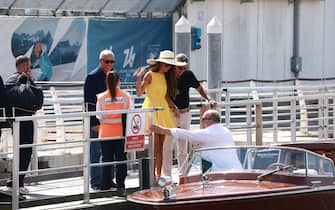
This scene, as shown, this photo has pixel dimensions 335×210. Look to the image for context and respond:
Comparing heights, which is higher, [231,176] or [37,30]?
[37,30]

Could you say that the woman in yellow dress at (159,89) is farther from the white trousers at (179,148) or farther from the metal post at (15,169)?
the metal post at (15,169)

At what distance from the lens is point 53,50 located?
2056 cm

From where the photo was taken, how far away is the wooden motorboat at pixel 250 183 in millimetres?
8055

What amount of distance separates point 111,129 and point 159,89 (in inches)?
37.4

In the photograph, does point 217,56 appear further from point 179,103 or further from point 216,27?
point 179,103

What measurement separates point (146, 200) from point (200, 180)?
3.13 ft

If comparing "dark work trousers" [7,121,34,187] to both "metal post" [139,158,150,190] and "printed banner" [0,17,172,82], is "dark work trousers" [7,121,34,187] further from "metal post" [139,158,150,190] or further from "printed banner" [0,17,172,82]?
"printed banner" [0,17,172,82]

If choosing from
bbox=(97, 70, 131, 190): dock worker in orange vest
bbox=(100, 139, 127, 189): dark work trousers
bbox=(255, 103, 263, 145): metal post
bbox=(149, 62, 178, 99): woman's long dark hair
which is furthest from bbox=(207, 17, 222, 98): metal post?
bbox=(100, 139, 127, 189): dark work trousers

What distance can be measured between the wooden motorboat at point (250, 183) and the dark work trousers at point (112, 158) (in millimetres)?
1694

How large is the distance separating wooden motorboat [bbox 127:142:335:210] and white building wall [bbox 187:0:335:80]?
13.6 metres

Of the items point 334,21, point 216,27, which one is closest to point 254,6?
point 334,21

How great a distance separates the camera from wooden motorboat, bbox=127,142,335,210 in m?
8.05

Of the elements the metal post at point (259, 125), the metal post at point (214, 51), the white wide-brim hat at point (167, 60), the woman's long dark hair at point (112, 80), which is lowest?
the metal post at point (259, 125)

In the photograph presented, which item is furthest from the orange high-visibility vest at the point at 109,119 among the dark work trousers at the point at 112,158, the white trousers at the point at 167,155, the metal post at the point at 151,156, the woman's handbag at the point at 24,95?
the white trousers at the point at 167,155
